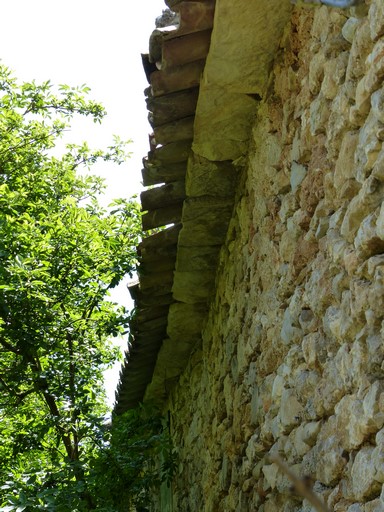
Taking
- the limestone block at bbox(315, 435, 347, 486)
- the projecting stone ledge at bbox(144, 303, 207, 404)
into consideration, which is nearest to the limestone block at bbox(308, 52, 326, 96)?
the limestone block at bbox(315, 435, 347, 486)

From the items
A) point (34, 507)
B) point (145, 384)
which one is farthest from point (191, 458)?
point (145, 384)

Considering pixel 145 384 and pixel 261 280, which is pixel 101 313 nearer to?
pixel 145 384

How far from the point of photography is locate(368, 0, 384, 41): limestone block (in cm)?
198

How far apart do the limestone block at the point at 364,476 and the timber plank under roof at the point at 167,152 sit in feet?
5.84

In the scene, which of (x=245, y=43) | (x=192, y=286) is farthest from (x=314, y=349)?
(x=192, y=286)

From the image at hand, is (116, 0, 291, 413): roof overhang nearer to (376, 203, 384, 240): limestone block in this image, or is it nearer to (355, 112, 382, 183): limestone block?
(355, 112, 382, 183): limestone block

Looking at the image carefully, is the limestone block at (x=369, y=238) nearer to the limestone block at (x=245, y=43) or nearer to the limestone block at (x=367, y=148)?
the limestone block at (x=367, y=148)

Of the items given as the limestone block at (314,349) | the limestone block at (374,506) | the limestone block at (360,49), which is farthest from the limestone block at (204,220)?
the limestone block at (374,506)

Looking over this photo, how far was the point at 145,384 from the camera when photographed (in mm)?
7148

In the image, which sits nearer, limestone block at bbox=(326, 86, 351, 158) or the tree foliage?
limestone block at bbox=(326, 86, 351, 158)

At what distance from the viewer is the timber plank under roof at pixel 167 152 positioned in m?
3.15

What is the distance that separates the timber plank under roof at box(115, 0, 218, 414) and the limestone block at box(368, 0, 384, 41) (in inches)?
42.1

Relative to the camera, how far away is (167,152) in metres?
3.75

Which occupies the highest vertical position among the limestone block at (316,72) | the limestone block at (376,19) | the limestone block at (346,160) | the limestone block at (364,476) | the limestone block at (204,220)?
the limestone block at (204,220)
